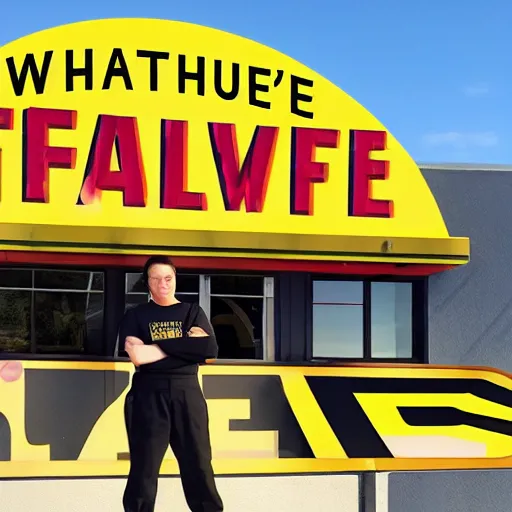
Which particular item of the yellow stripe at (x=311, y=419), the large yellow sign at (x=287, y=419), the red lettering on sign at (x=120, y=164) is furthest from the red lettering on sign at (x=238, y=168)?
the yellow stripe at (x=311, y=419)

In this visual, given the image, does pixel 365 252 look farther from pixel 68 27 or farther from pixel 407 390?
pixel 68 27

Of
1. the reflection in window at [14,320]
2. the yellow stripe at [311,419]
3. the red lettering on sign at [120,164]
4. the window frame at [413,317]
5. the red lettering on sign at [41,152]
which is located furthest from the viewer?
the window frame at [413,317]

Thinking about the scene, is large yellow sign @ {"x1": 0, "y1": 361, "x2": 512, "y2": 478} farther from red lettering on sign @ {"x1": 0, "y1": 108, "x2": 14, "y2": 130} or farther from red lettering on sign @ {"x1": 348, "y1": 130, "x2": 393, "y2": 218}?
red lettering on sign @ {"x1": 0, "y1": 108, "x2": 14, "y2": 130}

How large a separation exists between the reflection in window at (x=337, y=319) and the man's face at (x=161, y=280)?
163 cm

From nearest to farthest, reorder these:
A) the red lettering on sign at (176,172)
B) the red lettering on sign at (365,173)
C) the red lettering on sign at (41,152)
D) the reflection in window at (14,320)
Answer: the red lettering on sign at (41,152) < the red lettering on sign at (176,172) < the reflection in window at (14,320) < the red lettering on sign at (365,173)

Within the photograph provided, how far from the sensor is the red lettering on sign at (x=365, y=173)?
7.43 m

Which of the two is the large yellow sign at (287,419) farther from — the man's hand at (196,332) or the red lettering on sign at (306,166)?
the red lettering on sign at (306,166)

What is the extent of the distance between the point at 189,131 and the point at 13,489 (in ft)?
12.6

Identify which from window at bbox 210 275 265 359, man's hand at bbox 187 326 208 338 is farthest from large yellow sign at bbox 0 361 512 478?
man's hand at bbox 187 326 208 338

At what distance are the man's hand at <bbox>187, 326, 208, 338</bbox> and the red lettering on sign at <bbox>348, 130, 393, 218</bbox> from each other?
1942 millimetres

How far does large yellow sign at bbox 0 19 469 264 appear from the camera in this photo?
690cm

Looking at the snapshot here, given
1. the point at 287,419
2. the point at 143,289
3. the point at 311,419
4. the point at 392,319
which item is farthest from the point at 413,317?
the point at 143,289

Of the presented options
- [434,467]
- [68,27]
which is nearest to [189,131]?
[68,27]

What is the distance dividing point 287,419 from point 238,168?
2599 mm
